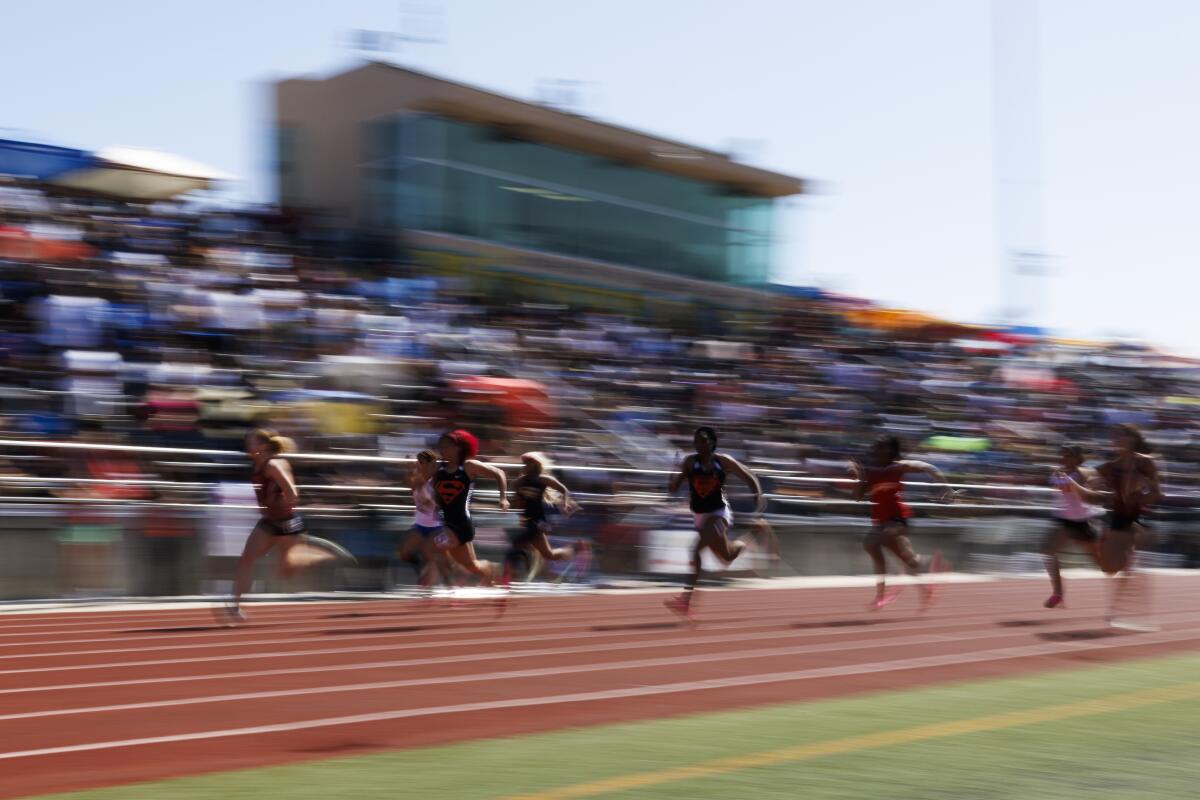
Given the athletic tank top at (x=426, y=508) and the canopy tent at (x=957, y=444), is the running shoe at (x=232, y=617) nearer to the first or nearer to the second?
the athletic tank top at (x=426, y=508)

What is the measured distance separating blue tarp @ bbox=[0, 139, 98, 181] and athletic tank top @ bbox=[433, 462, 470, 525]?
33.3ft

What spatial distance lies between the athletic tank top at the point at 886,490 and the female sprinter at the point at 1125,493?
2319 millimetres

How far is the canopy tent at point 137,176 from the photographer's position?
22000mm

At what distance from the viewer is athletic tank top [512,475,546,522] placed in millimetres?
17172

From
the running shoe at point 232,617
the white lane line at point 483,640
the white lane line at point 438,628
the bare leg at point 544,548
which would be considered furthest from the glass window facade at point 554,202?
the white lane line at point 483,640

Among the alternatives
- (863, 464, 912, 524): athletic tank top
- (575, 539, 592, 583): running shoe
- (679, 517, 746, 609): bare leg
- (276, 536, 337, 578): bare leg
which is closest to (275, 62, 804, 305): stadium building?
(575, 539, 592, 583): running shoe

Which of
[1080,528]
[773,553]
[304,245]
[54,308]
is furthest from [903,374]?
[54,308]

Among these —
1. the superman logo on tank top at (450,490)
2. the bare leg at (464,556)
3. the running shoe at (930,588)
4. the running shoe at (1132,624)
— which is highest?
the superman logo on tank top at (450,490)

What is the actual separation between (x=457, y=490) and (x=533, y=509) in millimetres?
2776

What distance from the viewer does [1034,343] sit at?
118ft

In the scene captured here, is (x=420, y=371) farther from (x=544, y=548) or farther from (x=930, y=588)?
(x=930, y=588)

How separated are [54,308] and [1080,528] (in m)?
11.9

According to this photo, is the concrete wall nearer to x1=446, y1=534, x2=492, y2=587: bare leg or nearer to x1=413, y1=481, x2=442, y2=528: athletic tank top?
x1=413, y1=481, x2=442, y2=528: athletic tank top

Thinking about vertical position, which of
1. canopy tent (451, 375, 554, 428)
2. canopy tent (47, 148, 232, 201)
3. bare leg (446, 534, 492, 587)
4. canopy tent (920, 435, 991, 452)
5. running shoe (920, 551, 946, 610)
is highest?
canopy tent (47, 148, 232, 201)
